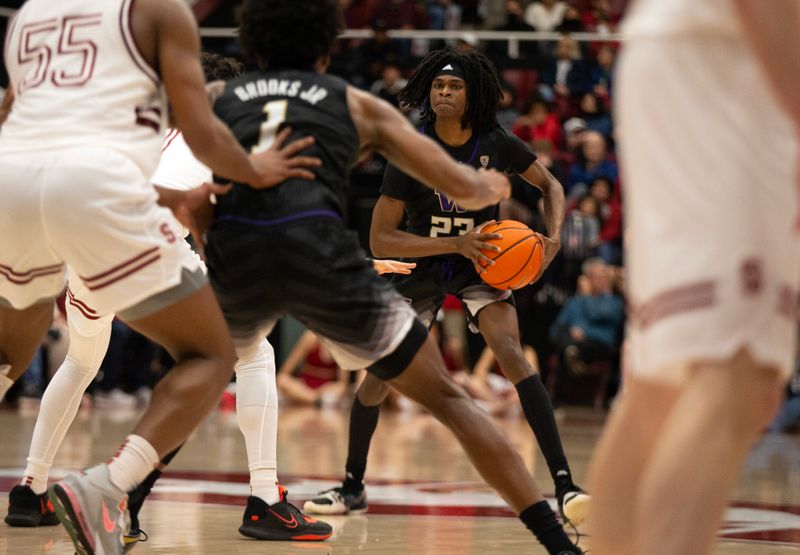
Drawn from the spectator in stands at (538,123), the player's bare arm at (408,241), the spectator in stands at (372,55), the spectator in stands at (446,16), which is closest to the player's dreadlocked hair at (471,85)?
the player's bare arm at (408,241)

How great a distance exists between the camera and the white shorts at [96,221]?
142 inches

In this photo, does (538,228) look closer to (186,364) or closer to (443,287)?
(443,287)

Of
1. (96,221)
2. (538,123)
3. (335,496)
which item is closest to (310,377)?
(538,123)

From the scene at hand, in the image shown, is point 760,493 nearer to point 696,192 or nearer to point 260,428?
point 260,428

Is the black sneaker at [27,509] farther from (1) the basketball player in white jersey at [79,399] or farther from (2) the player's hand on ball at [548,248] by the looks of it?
(2) the player's hand on ball at [548,248]

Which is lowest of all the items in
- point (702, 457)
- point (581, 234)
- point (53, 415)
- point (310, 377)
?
point (310, 377)

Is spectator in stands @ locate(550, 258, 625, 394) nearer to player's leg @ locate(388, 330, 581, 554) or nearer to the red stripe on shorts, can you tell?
player's leg @ locate(388, 330, 581, 554)

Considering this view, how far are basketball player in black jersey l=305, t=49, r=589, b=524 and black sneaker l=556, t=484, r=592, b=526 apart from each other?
82 centimetres

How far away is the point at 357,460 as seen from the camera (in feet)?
20.0

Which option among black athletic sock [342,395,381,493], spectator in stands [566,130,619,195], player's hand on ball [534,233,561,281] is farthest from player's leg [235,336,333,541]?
spectator in stands [566,130,619,195]

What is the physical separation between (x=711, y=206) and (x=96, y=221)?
71.2 inches

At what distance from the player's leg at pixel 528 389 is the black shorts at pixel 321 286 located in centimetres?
186

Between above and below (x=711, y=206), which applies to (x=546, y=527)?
below

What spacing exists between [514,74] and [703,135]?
562 inches
